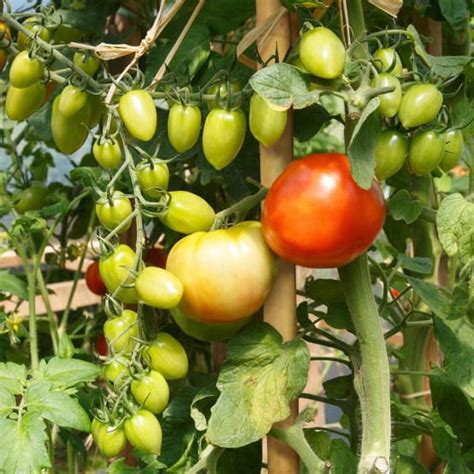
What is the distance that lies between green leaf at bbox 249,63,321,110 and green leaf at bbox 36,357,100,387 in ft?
1.10

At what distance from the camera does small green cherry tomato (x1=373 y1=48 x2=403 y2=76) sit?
24.7 inches

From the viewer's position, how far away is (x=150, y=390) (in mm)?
634

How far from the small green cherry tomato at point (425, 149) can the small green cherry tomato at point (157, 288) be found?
9.0 inches

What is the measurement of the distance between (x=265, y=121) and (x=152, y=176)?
0.34ft

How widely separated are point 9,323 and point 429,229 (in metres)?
0.58

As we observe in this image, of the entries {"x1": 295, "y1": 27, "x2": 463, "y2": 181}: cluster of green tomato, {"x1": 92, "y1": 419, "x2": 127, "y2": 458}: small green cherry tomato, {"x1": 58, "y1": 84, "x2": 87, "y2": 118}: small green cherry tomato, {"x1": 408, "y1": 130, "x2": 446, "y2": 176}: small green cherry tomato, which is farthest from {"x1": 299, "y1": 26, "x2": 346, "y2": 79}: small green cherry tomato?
{"x1": 92, "y1": 419, "x2": 127, "y2": 458}: small green cherry tomato

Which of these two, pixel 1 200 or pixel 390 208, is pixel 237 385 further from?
pixel 1 200

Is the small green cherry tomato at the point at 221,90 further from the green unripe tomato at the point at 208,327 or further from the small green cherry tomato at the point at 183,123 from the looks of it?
the green unripe tomato at the point at 208,327

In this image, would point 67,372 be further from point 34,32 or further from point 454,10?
point 454,10

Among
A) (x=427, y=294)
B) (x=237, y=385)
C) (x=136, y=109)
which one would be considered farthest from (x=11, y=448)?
(x=427, y=294)

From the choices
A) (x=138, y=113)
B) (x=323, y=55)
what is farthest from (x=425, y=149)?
(x=138, y=113)

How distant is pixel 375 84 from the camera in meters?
0.60

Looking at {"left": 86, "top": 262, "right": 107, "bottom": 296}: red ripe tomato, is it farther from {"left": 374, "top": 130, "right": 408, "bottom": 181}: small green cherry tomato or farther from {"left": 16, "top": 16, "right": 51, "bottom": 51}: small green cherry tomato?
{"left": 374, "top": 130, "right": 408, "bottom": 181}: small green cherry tomato

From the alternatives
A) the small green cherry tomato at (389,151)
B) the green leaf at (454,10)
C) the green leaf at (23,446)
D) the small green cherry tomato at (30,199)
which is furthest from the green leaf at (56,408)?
the green leaf at (454,10)
